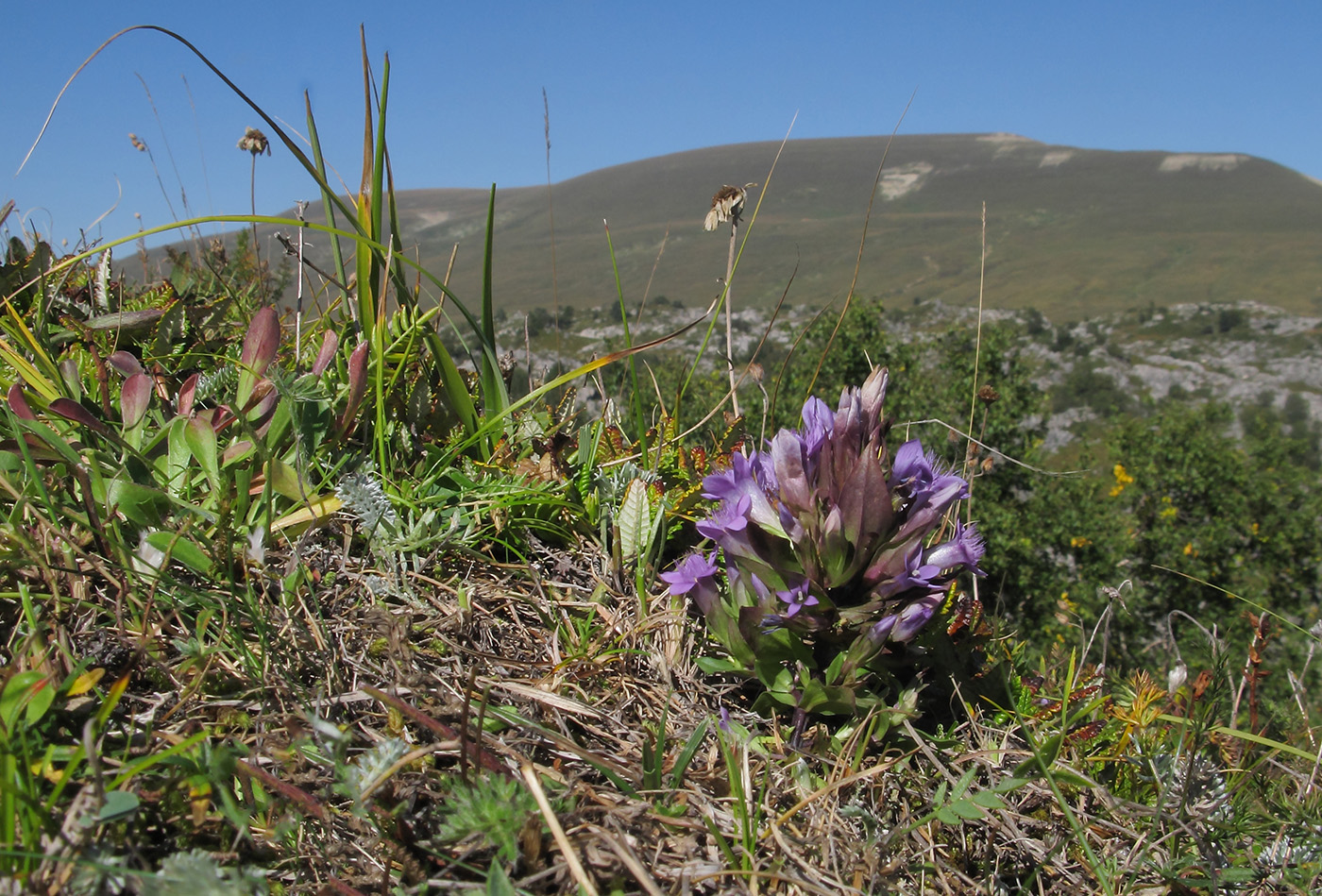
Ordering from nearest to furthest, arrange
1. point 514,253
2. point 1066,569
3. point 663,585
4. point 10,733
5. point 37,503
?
1. point 10,733
2. point 37,503
3. point 663,585
4. point 1066,569
5. point 514,253

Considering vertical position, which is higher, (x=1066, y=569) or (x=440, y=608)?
(x=440, y=608)

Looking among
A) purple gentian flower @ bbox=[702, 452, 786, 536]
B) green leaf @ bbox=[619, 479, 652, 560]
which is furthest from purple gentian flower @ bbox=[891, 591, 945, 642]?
green leaf @ bbox=[619, 479, 652, 560]

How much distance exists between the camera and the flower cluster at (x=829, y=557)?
1.60 m

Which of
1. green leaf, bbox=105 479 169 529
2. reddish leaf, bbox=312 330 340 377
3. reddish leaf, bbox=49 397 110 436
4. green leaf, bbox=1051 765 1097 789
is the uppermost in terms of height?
reddish leaf, bbox=312 330 340 377

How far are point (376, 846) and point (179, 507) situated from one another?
0.95 meters

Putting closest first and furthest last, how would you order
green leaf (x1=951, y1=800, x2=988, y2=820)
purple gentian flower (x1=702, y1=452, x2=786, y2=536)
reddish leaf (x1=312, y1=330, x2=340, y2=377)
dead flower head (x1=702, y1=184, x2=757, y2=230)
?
green leaf (x1=951, y1=800, x2=988, y2=820) < purple gentian flower (x1=702, y1=452, x2=786, y2=536) < reddish leaf (x1=312, y1=330, x2=340, y2=377) < dead flower head (x1=702, y1=184, x2=757, y2=230)

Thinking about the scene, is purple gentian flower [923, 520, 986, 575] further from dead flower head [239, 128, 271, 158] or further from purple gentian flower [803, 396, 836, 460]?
dead flower head [239, 128, 271, 158]

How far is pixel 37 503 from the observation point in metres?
1.68

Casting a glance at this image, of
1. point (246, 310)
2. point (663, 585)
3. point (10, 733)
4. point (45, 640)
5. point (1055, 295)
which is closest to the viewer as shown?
point (10, 733)

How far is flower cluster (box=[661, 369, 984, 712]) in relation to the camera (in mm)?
1599

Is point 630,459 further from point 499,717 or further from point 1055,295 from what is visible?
point 1055,295

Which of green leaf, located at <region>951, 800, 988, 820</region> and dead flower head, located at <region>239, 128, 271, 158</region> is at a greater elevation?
dead flower head, located at <region>239, 128, 271, 158</region>

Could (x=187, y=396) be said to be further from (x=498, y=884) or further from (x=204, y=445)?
(x=498, y=884)

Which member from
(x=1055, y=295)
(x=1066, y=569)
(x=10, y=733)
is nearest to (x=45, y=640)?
(x=10, y=733)
